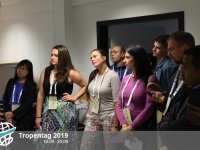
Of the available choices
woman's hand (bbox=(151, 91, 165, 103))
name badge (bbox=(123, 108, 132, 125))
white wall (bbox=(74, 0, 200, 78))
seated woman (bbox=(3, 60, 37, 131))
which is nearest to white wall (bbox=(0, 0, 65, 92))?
white wall (bbox=(74, 0, 200, 78))

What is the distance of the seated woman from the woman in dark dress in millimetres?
642

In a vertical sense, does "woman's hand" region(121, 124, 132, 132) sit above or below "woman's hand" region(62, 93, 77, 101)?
below

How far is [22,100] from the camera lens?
398 cm

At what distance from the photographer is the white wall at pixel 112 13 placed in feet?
12.8

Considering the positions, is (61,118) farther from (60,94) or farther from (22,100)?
(22,100)

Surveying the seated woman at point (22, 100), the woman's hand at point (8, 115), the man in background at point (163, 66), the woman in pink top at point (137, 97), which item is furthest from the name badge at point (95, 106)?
the woman's hand at point (8, 115)

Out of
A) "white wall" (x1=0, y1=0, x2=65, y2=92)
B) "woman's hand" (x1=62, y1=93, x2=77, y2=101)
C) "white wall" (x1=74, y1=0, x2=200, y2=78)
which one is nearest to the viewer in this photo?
"woman's hand" (x1=62, y1=93, x2=77, y2=101)

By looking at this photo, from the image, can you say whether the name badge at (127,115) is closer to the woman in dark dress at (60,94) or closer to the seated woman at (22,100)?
the woman in dark dress at (60,94)

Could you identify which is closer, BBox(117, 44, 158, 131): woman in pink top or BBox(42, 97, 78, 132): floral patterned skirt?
BBox(117, 44, 158, 131): woman in pink top

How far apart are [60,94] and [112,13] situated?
187 cm

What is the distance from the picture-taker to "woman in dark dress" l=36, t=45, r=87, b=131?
3.34 meters

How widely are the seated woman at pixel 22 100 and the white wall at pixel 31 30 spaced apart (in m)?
1.14

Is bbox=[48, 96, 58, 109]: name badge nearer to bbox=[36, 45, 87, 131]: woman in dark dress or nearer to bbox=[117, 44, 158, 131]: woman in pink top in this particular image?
bbox=[36, 45, 87, 131]: woman in dark dress

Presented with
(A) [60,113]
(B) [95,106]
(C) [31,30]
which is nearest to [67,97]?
(A) [60,113]
